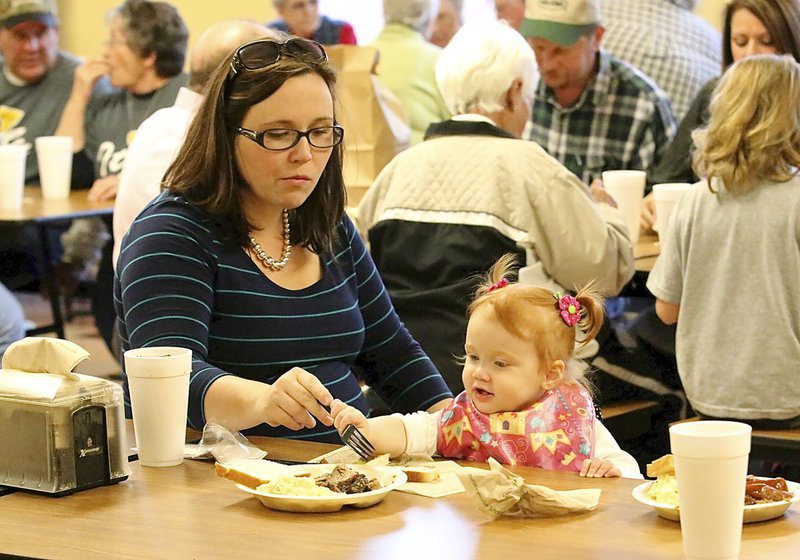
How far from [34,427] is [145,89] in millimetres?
3966

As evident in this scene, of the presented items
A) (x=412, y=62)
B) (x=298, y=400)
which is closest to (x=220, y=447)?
(x=298, y=400)

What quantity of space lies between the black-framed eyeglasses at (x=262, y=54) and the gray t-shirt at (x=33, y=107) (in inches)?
158

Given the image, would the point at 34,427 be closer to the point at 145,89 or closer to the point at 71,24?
the point at 145,89

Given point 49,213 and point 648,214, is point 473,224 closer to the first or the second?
point 648,214

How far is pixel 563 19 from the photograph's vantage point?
4480 mm

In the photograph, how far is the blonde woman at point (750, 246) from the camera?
3008mm

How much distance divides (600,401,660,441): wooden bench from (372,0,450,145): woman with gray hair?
81.5 inches

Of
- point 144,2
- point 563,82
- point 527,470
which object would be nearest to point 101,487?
point 527,470

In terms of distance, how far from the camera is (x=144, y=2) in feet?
17.6

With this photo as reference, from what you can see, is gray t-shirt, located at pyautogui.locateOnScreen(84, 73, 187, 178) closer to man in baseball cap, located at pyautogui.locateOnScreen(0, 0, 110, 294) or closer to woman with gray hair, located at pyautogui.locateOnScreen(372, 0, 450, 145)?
man in baseball cap, located at pyautogui.locateOnScreen(0, 0, 110, 294)

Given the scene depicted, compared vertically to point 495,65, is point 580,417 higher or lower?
lower

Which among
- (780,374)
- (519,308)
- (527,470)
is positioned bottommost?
(780,374)

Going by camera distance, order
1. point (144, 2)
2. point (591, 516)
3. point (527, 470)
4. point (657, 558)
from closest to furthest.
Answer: point (657, 558), point (591, 516), point (527, 470), point (144, 2)

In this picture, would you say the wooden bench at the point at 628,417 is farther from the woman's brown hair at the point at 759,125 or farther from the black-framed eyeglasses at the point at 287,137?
the black-framed eyeglasses at the point at 287,137
